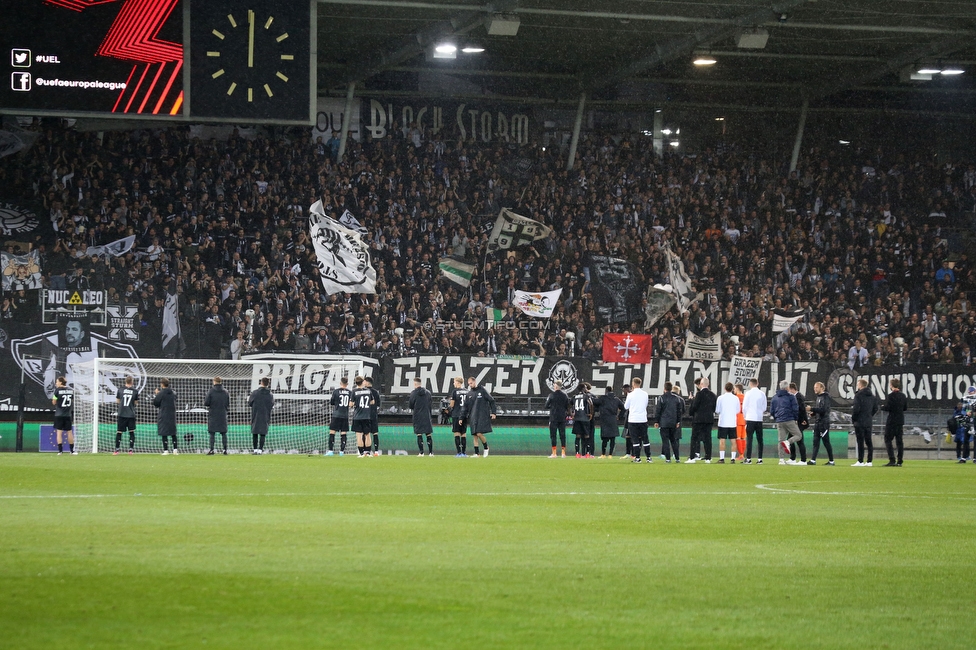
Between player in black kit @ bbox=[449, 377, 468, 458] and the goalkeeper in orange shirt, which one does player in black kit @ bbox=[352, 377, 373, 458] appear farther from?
the goalkeeper in orange shirt

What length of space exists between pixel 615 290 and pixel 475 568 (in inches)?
1194

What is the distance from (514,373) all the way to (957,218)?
64.9ft

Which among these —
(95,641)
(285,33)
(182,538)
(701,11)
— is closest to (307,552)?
(182,538)

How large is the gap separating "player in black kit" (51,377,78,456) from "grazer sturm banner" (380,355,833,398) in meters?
7.92

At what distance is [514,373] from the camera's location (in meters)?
33.1

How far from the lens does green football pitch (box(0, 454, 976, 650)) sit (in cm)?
620

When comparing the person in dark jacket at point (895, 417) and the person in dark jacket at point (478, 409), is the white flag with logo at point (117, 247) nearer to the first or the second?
the person in dark jacket at point (478, 409)

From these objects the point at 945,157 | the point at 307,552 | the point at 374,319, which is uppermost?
the point at 945,157

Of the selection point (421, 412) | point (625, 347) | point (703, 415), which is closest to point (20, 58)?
point (421, 412)

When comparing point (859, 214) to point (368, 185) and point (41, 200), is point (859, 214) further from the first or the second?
point (41, 200)

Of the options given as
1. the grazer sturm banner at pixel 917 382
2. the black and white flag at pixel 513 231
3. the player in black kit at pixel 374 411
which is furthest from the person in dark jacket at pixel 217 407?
the grazer sturm banner at pixel 917 382

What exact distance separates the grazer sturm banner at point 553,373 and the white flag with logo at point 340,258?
4243mm

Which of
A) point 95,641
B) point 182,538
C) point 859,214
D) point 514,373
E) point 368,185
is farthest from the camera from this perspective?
point 859,214

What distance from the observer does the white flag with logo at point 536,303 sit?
36656 mm
